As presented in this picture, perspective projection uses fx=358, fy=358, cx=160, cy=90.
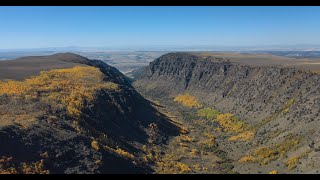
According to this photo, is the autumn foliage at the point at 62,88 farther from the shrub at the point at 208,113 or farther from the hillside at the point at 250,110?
the shrub at the point at 208,113

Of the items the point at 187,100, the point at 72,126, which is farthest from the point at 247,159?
the point at 187,100

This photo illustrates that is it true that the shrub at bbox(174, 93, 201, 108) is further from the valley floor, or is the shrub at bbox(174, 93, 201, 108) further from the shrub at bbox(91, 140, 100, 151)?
the shrub at bbox(91, 140, 100, 151)

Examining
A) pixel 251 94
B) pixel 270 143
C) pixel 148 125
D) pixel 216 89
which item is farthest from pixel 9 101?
pixel 216 89

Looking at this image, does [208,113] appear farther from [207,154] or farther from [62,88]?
[62,88]

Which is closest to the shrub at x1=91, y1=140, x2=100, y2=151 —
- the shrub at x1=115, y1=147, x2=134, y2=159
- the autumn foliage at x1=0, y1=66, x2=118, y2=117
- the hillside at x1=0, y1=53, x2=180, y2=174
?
the hillside at x1=0, y1=53, x2=180, y2=174

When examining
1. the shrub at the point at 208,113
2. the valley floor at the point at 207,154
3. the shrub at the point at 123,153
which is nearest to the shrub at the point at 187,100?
the shrub at the point at 208,113
